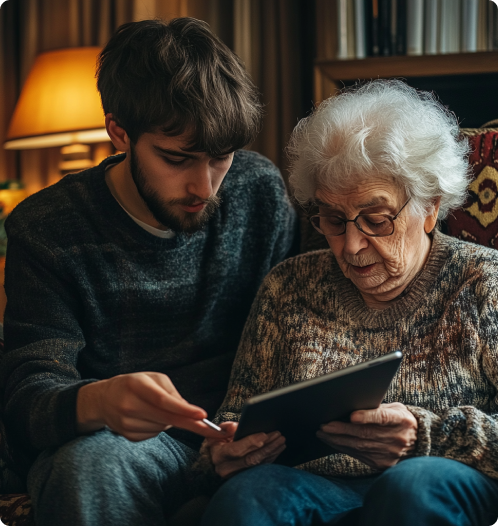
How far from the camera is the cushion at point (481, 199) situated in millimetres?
1399

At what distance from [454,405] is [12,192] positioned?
214cm

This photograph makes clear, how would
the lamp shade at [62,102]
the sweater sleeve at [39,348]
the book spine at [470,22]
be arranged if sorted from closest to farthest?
the sweater sleeve at [39,348], the book spine at [470,22], the lamp shade at [62,102]

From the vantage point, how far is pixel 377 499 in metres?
0.96

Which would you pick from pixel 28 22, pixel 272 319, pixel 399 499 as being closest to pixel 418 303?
pixel 272 319

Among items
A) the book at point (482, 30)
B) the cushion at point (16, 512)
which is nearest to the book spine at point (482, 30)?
the book at point (482, 30)

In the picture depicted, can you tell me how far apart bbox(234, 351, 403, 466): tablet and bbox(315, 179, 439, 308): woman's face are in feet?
1.00

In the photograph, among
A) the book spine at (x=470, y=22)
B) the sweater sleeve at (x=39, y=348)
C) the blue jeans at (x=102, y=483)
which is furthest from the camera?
the book spine at (x=470, y=22)

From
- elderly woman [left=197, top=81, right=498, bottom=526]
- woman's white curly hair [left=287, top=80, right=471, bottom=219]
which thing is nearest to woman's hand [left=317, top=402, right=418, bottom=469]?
elderly woman [left=197, top=81, right=498, bottom=526]

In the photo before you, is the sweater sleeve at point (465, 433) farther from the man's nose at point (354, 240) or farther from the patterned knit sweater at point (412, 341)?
the man's nose at point (354, 240)

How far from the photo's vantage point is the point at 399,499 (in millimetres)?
922

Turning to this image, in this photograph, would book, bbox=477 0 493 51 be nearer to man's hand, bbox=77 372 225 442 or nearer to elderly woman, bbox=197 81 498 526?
elderly woman, bbox=197 81 498 526

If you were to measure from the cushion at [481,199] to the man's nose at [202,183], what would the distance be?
589 millimetres

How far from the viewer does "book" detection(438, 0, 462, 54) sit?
1.94 meters

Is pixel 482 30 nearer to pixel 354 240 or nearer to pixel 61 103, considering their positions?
pixel 354 240
